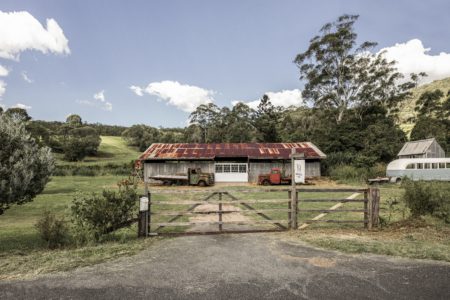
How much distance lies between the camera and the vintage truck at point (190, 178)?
90.3ft

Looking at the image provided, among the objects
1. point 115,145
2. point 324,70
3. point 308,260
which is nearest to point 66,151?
point 115,145

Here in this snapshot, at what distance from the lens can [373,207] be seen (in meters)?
9.41

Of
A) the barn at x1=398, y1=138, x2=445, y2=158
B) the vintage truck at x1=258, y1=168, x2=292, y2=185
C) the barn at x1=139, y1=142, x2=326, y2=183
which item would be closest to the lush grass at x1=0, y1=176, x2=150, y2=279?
the vintage truck at x1=258, y1=168, x2=292, y2=185

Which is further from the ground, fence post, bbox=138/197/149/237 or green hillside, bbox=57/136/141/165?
green hillside, bbox=57/136/141/165

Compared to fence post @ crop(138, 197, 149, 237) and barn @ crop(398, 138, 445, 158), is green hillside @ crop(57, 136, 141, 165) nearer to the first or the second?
barn @ crop(398, 138, 445, 158)

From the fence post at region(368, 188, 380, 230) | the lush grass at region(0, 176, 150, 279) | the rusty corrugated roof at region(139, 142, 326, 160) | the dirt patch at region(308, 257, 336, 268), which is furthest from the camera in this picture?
the rusty corrugated roof at region(139, 142, 326, 160)

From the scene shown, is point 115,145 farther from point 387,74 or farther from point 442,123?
point 442,123

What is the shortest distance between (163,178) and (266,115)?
123 feet

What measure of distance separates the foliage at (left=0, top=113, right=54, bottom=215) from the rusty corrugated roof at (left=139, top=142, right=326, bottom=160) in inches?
870

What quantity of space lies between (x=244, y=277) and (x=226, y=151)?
26174mm

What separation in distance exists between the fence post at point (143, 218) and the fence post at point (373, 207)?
272 inches

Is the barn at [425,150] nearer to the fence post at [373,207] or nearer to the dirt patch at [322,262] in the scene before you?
the fence post at [373,207]

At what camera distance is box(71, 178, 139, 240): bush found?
7.80m

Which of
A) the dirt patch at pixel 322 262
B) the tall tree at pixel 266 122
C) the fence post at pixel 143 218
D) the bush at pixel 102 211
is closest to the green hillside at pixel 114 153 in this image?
the tall tree at pixel 266 122
